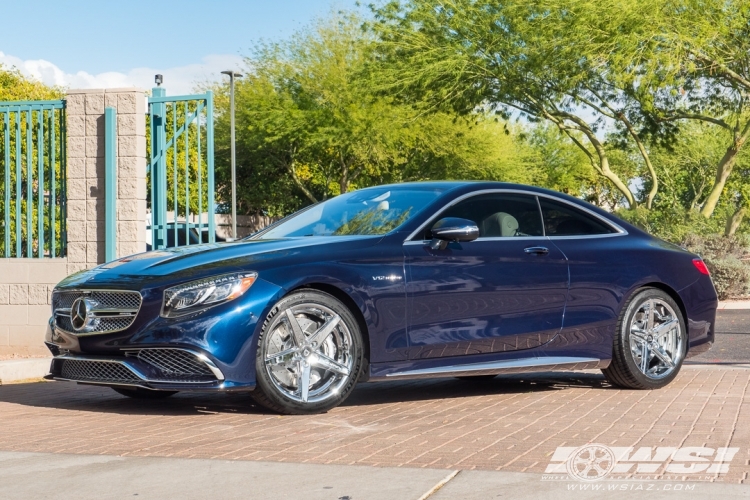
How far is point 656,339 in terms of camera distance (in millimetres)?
9016

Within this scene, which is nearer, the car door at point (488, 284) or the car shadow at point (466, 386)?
the car door at point (488, 284)

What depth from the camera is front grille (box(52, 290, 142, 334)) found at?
736cm

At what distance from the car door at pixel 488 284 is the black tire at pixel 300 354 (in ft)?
1.46

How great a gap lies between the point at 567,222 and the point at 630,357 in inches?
43.6

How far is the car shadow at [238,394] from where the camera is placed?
26.2 ft

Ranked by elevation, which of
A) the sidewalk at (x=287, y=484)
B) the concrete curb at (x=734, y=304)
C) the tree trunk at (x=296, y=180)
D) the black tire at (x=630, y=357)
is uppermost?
the tree trunk at (x=296, y=180)

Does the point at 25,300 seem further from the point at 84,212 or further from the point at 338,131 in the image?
the point at 338,131

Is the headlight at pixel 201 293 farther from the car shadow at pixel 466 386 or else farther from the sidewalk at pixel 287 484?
the sidewalk at pixel 287 484

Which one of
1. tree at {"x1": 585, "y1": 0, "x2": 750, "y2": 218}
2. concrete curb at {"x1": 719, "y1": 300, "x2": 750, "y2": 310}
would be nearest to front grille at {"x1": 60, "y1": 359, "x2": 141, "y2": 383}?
concrete curb at {"x1": 719, "y1": 300, "x2": 750, "y2": 310}

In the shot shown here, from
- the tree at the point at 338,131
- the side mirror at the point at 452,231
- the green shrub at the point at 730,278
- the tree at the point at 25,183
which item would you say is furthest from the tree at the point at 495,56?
the side mirror at the point at 452,231

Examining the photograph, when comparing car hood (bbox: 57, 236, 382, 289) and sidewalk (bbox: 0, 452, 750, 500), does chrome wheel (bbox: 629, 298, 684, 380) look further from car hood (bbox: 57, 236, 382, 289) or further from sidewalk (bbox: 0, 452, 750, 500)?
sidewalk (bbox: 0, 452, 750, 500)

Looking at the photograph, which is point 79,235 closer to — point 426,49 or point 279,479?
point 279,479

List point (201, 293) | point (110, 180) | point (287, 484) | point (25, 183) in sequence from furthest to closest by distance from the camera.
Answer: point (25, 183), point (110, 180), point (201, 293), point (287, 484)

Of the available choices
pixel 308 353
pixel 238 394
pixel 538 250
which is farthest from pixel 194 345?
pixel 538 250
